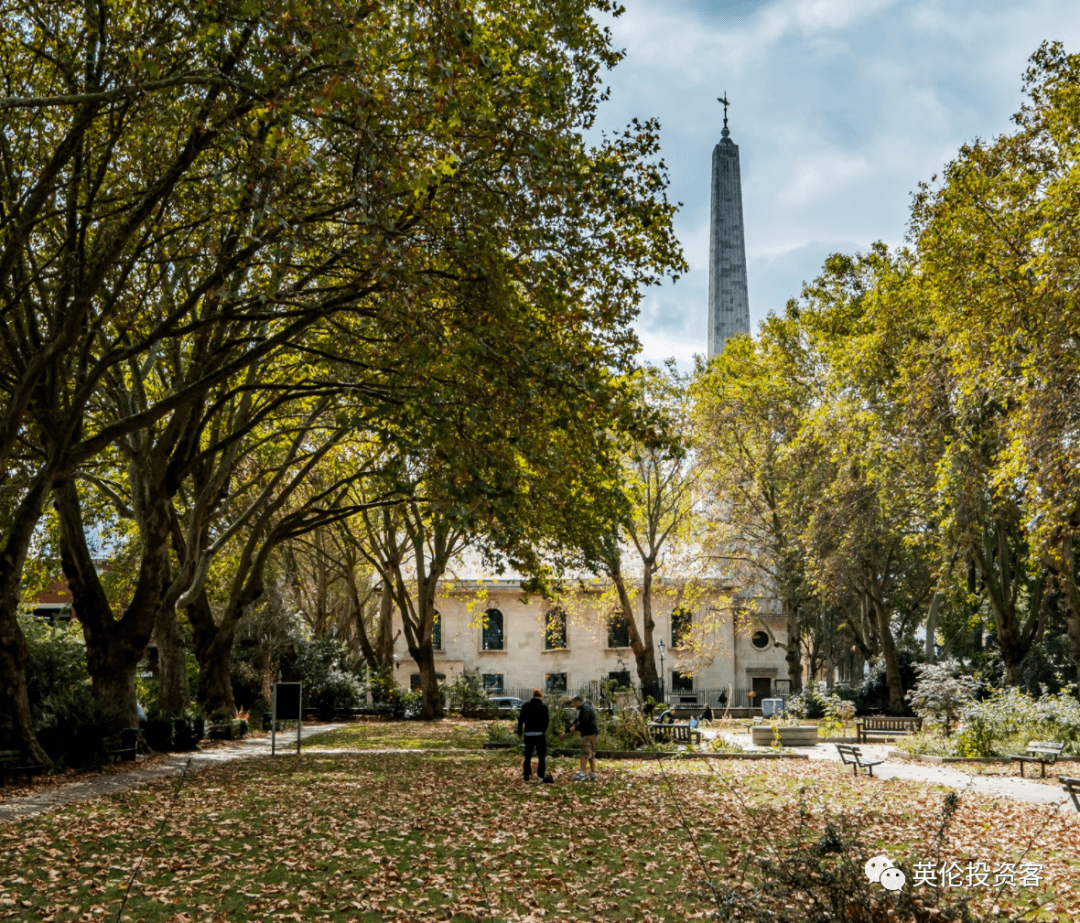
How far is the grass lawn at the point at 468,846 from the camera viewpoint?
7754 millimetres

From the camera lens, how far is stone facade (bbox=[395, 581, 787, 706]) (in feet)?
184

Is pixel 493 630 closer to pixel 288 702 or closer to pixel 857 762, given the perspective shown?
pixel 288 702

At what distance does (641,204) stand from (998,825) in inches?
364

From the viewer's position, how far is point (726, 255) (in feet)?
217

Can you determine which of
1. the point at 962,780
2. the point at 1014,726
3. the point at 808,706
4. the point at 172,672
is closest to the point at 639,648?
the point at 808,706

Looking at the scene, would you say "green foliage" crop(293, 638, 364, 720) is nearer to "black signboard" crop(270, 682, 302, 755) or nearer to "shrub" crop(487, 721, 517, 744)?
"shrub" crop(487, 721, 517, 744)

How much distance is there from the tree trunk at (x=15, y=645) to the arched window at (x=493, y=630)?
41.6 m

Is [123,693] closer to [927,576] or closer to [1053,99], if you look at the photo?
[1053,99]

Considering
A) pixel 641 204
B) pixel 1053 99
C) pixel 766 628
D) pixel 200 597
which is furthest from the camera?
pixel 766 628

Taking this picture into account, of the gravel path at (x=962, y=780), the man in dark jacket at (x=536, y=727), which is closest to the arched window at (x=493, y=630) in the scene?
the gravel path at (x=962, y=780)

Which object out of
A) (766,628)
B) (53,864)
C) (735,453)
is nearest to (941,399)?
(735,453)

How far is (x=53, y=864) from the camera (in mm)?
9055

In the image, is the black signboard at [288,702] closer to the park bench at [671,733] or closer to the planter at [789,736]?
the park bench at [671,733]

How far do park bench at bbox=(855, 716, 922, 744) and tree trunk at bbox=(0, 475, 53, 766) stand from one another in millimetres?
20459
